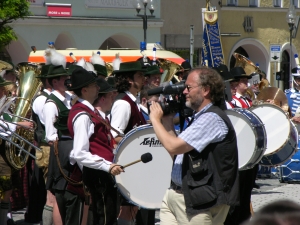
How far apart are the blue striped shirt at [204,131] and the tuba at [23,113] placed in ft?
9.68

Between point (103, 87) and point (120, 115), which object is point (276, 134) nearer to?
point (120, 115)

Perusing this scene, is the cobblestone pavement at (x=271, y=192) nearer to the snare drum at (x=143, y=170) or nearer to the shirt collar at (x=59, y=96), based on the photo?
the shirt collar at (x=59, y=96)

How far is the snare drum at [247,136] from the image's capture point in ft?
24.9

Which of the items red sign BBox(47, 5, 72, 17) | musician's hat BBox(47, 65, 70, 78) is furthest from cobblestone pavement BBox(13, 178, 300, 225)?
red sign BBox(47, 5, 72, 17)

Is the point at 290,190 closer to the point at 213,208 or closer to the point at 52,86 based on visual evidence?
the point at 52,86

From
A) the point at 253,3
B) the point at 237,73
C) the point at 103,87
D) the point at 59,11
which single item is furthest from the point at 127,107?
the point at 253,3

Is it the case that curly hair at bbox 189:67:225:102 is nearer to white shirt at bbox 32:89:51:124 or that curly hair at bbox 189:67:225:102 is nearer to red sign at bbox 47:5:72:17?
white shirt at bbox 32:89:51:124

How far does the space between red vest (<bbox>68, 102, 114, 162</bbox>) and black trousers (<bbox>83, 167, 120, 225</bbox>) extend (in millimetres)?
150

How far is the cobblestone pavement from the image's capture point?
10148 millimetres

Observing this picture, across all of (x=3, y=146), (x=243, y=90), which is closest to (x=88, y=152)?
(x=3, y=146)

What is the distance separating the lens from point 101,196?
582 cm

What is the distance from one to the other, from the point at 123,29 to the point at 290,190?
1927 cm

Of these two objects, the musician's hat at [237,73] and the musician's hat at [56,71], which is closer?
the musician's hat at [56,71]

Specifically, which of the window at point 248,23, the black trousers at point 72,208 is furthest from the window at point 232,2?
the black trousers at point 72,208
